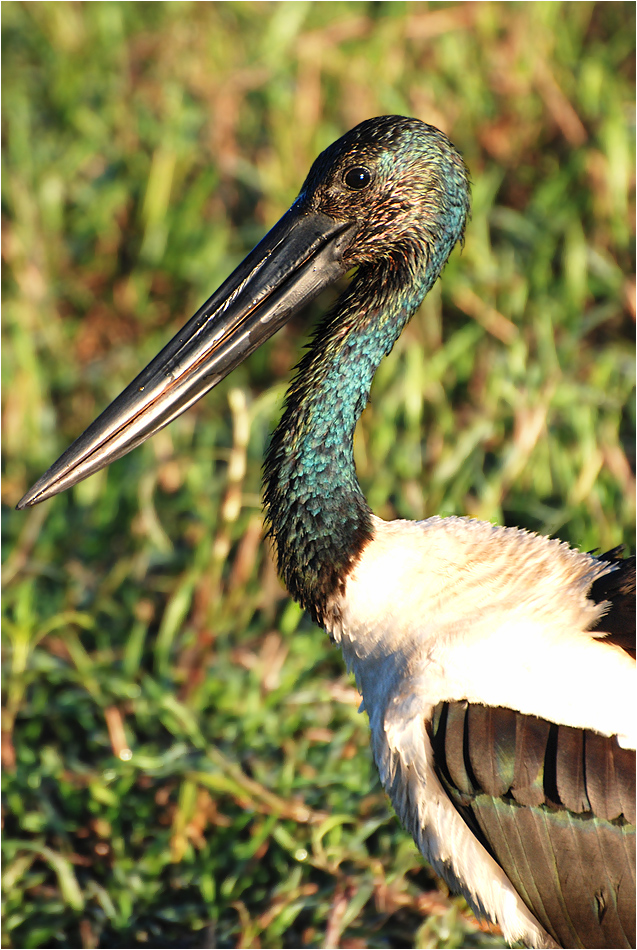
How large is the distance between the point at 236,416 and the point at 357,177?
1.11 metres

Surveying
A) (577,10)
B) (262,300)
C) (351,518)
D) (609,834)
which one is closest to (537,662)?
(609,834)

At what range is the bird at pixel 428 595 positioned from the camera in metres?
2.22

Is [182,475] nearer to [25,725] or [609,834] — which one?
[25,725]

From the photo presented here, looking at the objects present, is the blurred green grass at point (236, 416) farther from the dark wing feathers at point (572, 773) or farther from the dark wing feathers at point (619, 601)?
the dark wing feathers at point (619, 601)

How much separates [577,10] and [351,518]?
3.77 meters

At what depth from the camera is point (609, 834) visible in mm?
2195

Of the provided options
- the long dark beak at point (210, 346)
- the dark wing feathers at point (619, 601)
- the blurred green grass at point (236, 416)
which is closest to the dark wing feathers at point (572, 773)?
the dark wing feathers at point (619, 601)

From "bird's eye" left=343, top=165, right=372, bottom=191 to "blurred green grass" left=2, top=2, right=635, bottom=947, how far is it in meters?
0.93

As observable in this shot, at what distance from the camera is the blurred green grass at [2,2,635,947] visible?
2.98 m

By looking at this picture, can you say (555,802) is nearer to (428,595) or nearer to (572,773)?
(572,773)

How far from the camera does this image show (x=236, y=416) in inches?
139

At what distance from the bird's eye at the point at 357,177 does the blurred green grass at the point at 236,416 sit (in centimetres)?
93

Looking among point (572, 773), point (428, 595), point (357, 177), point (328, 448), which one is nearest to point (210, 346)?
point (328, 448)

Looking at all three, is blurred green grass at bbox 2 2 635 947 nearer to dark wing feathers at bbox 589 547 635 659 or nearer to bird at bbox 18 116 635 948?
bird at bbox 18 116 635 948
